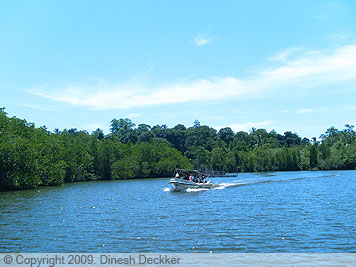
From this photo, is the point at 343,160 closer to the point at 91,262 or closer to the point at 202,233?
the point at 202,233

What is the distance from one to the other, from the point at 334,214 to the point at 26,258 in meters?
22.2

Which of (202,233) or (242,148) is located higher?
(242,148)

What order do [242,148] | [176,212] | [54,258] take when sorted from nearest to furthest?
[54,258], [176,212], [242,148]

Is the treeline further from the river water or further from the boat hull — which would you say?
the river water

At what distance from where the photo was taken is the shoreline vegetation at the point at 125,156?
2378 inches

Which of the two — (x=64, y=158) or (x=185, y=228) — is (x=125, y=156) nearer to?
(x=64, y=158)

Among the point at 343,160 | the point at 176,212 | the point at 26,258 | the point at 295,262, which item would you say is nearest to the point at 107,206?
the point at 176,212

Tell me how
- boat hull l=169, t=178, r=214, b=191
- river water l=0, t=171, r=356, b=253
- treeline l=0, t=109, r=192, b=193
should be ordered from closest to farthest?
river water l=0, t=171, r=356, b=253 → boat hull l=169, t=178, r=214, b=191 → treeline l=0, t=109, r=192, b=193

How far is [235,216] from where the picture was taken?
27.2 meters

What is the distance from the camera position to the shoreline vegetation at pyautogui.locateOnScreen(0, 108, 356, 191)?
6041cm

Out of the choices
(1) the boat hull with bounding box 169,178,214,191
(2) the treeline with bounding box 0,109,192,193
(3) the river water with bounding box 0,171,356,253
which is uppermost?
(2) the treeline with bounding box 0,109,192,193

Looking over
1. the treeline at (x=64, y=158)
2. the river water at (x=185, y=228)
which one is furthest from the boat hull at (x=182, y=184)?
the treeline at (x=64, y=158)

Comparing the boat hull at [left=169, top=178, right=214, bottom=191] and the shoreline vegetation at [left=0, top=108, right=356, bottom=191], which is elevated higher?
the shoreline vegetation at [left=0, top=108, right=356, bottom=191]

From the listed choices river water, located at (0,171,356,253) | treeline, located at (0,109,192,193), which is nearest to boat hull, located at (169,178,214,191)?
river water, located at (0,171,356,253)
